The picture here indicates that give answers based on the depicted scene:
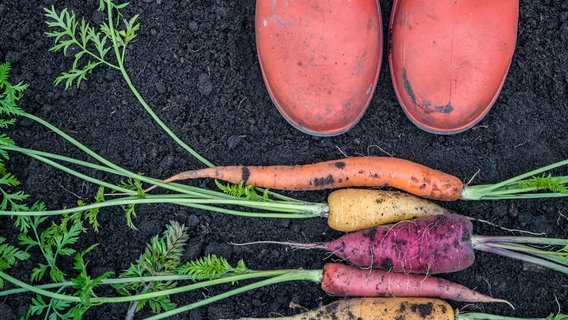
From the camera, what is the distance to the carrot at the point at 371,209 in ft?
5.64

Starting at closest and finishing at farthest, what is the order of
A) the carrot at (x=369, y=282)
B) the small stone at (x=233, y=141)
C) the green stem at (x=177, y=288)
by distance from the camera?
1. the green stem at (x=177, y=288)
2. the carrot at (x=369, y=282)
3. the small stone at (x=233, y=141)

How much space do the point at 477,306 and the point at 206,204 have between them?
91cm

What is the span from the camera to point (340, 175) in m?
1.75

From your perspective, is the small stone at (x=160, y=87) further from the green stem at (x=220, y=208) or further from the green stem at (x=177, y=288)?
the green stem at (x=177, y=288)

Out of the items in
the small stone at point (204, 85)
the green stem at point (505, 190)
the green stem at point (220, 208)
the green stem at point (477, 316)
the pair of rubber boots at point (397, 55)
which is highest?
the pair of rubber boots at point (397, 55)

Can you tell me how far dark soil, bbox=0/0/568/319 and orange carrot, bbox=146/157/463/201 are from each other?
79mm

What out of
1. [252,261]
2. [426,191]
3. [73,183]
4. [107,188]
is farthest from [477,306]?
[73,183]

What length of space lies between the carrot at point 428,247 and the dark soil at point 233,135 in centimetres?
11

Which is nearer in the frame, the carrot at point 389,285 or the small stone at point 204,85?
the carrot at point 389,285

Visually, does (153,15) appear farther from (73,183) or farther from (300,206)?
(300,206)

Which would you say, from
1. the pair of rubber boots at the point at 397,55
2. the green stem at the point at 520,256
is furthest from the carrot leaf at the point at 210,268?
the green stem at the point at 520,256

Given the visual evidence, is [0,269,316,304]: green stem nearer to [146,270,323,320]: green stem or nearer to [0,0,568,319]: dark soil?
[146,270,323,320]: green stem

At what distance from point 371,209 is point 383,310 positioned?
30 centimetres

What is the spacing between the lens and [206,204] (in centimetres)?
181
